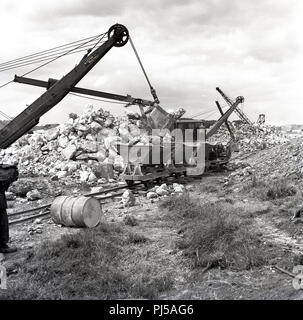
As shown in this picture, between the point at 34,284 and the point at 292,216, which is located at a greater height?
the point at 292,216

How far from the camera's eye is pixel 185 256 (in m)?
5.84

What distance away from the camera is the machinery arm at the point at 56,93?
29.7 feet

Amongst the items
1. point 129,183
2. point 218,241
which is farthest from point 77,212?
point 129,183

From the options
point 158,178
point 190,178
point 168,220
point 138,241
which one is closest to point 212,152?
point 190,178

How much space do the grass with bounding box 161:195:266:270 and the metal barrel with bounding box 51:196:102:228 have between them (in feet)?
5.76

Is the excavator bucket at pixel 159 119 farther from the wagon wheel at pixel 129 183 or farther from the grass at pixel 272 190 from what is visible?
the grass at pixel 272 190

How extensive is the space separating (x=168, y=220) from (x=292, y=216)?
8.59ft

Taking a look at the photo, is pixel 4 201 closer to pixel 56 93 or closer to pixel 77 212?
pixel 77 212

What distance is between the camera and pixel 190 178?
48.0ft

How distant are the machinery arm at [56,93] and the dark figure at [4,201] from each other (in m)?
3.25

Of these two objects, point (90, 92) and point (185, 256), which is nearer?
point (185, 256)

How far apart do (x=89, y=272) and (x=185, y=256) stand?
5.14ft

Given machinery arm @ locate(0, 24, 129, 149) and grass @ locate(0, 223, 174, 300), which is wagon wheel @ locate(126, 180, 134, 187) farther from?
grass @ locate(0, 223, 174, 300)
